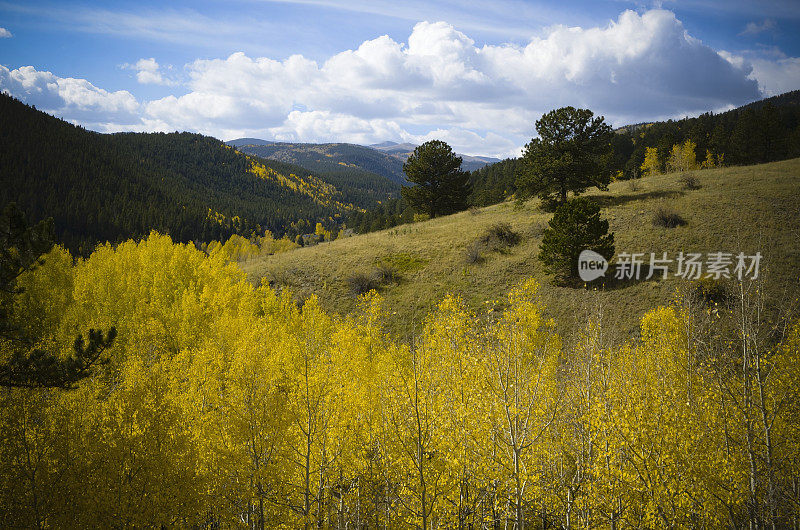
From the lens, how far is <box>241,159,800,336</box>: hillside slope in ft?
94.1

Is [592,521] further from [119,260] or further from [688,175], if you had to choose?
[688,175]

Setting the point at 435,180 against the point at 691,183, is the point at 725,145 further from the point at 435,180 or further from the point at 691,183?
the point at 435,180

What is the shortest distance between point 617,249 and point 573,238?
265 inches

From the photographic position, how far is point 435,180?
5678 centimetres

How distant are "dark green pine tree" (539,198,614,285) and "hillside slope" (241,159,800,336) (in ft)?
6.98

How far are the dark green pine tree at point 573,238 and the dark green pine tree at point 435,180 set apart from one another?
27.2 meters

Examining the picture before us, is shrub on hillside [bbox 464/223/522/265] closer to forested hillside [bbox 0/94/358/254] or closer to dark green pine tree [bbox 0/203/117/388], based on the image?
dark green pine tree [bbox 0/203/117/388]

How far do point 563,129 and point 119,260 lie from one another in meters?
52.9

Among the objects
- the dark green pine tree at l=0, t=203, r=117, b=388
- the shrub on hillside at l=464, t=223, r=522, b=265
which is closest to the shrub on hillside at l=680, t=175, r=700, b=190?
the shrub on hillside at l=464, t=223, r=522, b=265

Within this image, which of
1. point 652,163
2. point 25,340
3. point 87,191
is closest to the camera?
point 25,340

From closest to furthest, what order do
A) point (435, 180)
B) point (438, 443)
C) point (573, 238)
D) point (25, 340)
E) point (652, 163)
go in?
point (438, 443)
point (25, 340)
point (573, 238)
point (435, 180)
point (652, 163)

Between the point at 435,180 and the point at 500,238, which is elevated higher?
the point at 435,180

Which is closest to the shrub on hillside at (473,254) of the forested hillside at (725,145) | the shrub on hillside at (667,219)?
the forested hillside at (725,145)

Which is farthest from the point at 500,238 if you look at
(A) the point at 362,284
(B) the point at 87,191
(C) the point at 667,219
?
(B) the point at 87,191
